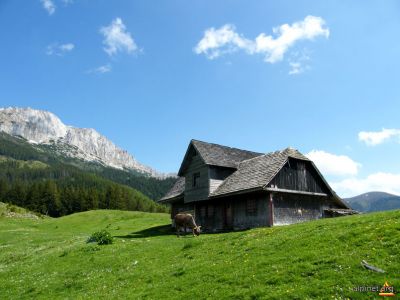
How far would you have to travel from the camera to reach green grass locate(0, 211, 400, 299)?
515 inches

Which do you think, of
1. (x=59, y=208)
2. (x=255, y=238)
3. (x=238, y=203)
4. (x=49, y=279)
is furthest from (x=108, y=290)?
(x=59, y=208)

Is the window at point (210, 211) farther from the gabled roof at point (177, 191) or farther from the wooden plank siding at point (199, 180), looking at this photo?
the gabled roof at point (177, 191)

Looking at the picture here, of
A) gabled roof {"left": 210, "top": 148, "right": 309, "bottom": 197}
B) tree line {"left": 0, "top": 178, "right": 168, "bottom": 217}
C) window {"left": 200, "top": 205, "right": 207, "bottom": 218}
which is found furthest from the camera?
tree line {"left": 0, "top": 178, "right": 168, "bottom": 217}

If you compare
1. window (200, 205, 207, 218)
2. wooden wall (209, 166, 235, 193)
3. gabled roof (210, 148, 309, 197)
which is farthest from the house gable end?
window (200, 205, 207, 218)

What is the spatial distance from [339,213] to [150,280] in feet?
102

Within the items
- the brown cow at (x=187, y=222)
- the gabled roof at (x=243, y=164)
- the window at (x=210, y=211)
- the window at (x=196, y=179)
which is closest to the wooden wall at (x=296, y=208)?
the gabled roof at (x=243, y=164)

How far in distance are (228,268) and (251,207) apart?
22.0 m

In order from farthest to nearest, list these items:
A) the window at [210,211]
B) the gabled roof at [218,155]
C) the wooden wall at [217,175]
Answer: the gabled roof at [218,155]
the window at [210,211]
the wooden wall at [217,175]

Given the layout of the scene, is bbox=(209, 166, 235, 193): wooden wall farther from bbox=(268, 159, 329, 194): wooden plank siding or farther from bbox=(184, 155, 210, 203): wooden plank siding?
bbox=(268, 159, 329, 194): wooden plank siding

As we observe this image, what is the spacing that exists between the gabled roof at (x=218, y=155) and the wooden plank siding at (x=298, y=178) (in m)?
7.88

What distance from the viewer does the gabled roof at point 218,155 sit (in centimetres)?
4428

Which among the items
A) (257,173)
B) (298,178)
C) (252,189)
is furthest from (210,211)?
(298,178)

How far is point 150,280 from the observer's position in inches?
707

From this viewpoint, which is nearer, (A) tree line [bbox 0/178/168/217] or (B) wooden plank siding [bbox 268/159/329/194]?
(B) wooden plank siding [bbox 268/159/329/194]
